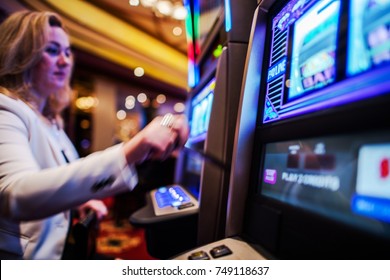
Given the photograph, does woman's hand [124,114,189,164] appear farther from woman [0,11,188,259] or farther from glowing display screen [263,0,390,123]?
glowing display screen [263,0,390,123]

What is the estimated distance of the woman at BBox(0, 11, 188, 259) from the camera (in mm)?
554

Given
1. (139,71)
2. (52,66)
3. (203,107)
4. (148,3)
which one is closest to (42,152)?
(52,66)

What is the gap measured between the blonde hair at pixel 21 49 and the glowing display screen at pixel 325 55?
0.80 m

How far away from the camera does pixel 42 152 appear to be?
867 millimetres

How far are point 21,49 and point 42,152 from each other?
37 cm

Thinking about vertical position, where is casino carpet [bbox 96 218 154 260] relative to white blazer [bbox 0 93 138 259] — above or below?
below

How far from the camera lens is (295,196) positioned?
0.55 metres

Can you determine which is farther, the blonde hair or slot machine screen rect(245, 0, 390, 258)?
the blonde hair

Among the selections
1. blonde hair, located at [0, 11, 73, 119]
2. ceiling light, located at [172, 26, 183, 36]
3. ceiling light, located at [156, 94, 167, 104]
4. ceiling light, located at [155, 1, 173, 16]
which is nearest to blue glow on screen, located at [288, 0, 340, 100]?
blonde hair, located at [0, 11, 73, 119]

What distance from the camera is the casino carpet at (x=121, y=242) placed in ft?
7.23

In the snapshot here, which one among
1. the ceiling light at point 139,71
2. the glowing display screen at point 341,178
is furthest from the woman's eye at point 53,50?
the ceiling light at point 139,71

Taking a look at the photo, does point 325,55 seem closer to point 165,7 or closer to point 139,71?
point 165,7

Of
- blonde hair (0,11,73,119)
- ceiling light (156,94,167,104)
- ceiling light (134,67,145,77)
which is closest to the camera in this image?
blonde hair (0,11,73,119)

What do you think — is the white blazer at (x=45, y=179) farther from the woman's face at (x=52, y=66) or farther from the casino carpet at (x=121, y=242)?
the casino carpet at (x=121, y=242)
